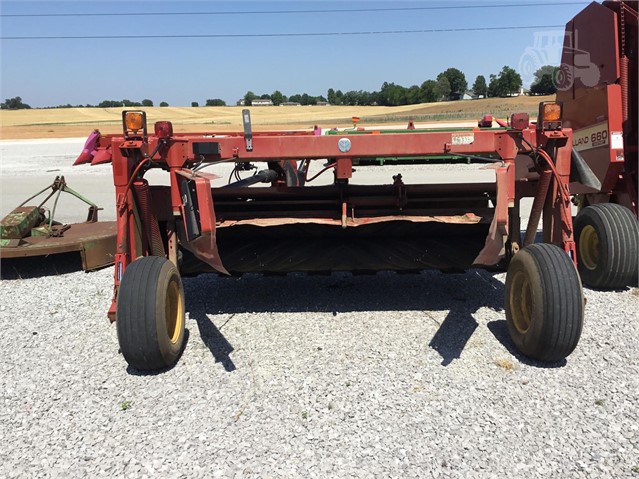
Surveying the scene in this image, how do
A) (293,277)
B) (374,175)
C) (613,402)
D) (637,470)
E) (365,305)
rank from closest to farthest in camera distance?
(637,470), (613,402), (365,305), (293,277), (374,175)

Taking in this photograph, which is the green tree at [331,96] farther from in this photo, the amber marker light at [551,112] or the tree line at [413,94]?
the amber marker light at [551,112]

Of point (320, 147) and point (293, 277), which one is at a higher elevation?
point (320, 147)

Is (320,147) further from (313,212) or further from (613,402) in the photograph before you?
(613,402)

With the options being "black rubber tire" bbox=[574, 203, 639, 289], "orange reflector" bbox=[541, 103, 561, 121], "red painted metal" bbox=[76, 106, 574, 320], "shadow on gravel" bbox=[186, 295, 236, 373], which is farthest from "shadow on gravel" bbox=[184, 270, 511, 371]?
"orange reflector" bbox=[541, 103, 561, 121]

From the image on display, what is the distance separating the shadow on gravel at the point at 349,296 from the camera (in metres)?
4.11

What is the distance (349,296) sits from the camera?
4.78m

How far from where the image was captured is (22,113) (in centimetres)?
6206

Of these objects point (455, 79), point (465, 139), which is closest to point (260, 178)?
point (465, 139)

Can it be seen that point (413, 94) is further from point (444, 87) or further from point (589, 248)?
point (589, 248)

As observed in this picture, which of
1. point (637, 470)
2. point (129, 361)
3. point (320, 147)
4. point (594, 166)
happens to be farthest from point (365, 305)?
point (594, 166)

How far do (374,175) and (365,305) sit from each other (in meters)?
10.2

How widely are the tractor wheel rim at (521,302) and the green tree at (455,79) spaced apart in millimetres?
79405

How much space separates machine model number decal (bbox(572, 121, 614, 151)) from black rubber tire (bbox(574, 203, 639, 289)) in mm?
850

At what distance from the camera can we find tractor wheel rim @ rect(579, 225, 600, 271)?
5.03 meters
